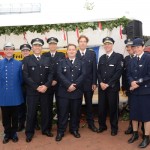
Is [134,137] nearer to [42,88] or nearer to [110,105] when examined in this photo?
[110,105]

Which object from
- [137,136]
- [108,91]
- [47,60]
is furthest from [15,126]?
[137,136]

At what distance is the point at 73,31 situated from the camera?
748 cm

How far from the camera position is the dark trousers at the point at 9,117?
568 centimetres

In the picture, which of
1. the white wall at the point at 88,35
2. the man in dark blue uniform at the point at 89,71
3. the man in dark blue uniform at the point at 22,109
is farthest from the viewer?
the white wall at the point at 88,35

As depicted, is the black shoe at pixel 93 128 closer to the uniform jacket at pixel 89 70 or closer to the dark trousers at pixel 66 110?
the dark trousers at pixel 66 110

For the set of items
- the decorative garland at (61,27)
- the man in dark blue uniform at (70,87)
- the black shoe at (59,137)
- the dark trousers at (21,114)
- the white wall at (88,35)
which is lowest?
the black shoe at (59,137)

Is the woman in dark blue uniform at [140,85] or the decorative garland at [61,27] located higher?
the decorative garland at [61,27]

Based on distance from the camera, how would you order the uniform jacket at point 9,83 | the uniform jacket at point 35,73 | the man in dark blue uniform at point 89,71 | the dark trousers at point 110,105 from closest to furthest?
1. the uniform jacket at point 9,83
2. the uniform jacket at point 35,73
3. the dark trousers at point 110,105
4. the man in dark blue uniform at point 89,71

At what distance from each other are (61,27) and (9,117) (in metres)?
2.81

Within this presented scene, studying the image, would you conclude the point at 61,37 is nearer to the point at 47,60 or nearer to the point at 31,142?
the point at 47,60

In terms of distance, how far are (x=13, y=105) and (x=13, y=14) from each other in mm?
3381

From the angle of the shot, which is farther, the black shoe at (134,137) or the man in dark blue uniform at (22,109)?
the man in dark blue uniform at (22,109)

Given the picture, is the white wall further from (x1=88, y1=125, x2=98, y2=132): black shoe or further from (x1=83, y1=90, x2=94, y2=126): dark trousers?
(x1=88, y1=125, x2=98, y2=132): black shoe

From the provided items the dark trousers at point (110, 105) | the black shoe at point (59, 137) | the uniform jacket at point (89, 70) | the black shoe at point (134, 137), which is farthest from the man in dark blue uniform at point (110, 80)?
the black shoe at point (59, 137)
